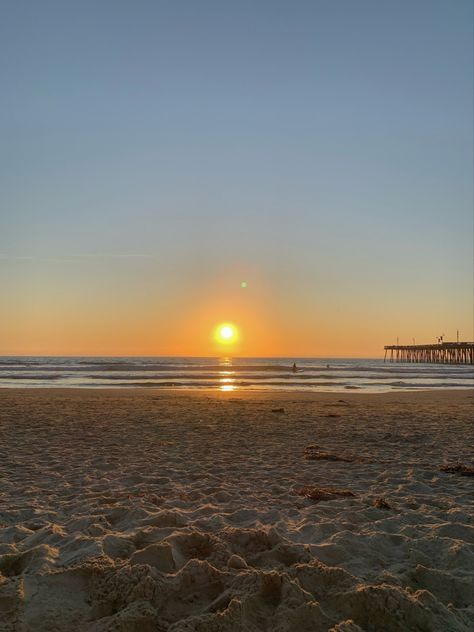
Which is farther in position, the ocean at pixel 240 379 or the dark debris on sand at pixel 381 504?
the ocean at pixel 240 379

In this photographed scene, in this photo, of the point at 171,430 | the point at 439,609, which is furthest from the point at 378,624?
the point at 171,430

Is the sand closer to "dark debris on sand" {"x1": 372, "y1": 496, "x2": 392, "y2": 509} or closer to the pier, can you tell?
"dark debris on sand" {"x1": 372, "y1": 496, "x2": 392, "y2": 509}

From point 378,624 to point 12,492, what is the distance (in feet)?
15.1

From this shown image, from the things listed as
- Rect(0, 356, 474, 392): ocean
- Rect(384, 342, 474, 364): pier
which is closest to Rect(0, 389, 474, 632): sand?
Rect(0, 356, 474, 392): ocean

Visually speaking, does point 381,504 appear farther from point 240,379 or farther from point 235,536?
point 240,379

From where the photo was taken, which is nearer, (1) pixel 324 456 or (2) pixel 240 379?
(1) pixel 324 456

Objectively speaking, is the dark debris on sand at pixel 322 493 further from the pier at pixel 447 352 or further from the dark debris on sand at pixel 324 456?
the pier at pixel 447 352

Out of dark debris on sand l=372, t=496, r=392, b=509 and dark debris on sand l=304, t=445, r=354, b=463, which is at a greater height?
dark debris on sand l=372, t=496, r=392, b=509

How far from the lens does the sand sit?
128 inches

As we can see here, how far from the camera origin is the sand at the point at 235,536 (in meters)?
3.26

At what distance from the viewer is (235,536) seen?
448 cm

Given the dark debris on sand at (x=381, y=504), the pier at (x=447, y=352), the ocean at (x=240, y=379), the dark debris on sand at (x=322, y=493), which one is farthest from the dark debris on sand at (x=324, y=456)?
the pier at (x=447, y=352)

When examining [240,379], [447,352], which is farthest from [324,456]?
[447,352]

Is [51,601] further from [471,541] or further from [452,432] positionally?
[452,432]
